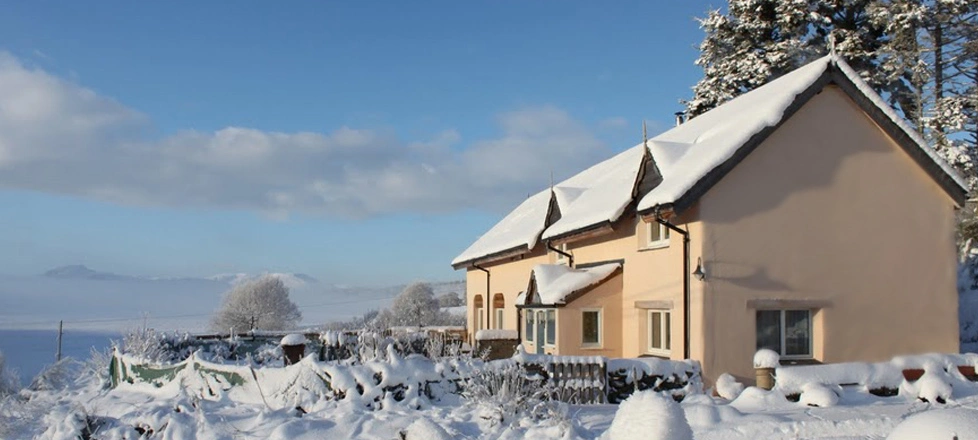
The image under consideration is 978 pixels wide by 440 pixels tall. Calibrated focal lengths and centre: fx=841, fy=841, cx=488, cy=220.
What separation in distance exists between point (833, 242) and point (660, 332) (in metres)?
3.83

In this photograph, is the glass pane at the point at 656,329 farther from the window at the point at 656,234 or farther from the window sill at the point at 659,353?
the window at the point at 656,234

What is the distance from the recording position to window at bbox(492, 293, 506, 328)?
95.8 ft

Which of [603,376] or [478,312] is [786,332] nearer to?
[603,376]

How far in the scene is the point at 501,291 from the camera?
94.2ft

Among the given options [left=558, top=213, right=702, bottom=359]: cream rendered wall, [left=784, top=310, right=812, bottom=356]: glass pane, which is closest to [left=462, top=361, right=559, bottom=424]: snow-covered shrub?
[left=558, top=213, right=702, bottom=359]: cream rendered wall

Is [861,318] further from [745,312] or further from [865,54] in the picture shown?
[865,54]

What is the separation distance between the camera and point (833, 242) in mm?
16359

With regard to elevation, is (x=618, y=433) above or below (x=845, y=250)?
below

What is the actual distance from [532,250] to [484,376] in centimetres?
1301

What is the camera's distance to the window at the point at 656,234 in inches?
675

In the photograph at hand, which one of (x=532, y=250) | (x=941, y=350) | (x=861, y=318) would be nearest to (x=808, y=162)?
(x=861, y=318)

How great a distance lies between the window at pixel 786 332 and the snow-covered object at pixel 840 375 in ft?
4.71

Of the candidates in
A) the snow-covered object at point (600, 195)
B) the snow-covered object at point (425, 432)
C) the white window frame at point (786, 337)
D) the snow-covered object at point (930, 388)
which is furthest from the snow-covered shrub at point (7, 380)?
the snow-covered object at point (930, 388)

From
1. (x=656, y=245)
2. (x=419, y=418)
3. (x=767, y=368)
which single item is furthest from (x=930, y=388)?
(x=419, y=418)
